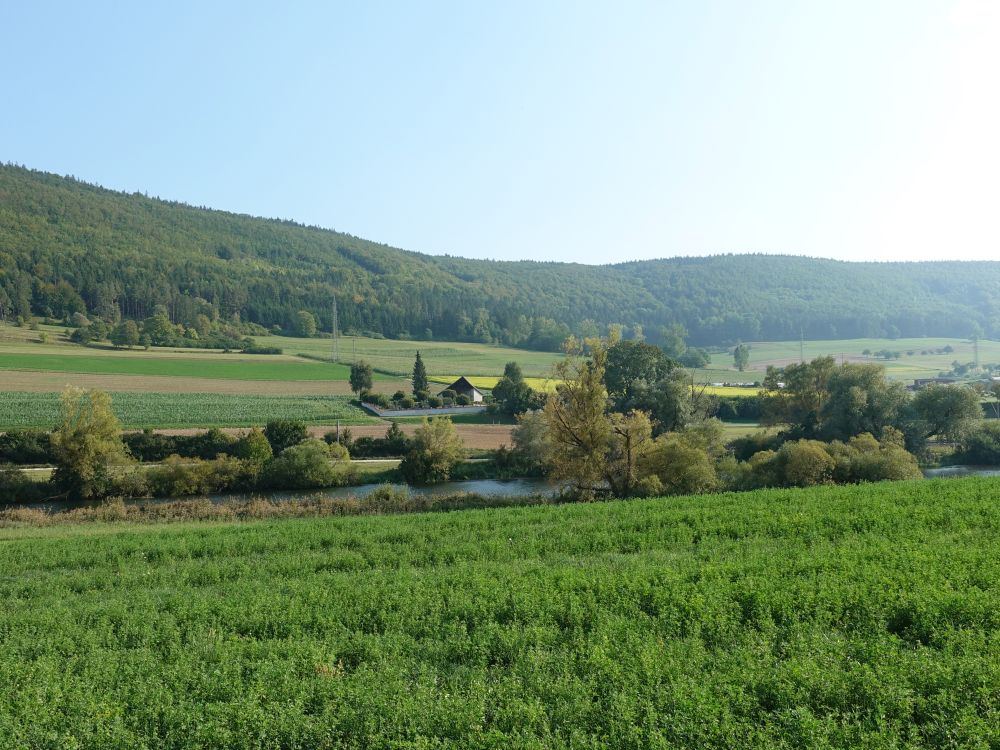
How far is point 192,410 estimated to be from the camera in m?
61.4

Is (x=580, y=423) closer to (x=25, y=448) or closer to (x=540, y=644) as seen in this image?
(x=540, y=644)

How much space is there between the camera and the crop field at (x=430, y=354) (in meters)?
106

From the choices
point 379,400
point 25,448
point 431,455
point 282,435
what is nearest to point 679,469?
point 431,455

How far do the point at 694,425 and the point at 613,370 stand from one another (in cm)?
1891

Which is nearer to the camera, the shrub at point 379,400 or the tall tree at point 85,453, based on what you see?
the tall tree at point 85,453

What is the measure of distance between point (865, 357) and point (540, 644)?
14065cm

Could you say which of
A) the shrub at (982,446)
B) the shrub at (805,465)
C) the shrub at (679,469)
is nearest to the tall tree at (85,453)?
the shrub at (679,469)

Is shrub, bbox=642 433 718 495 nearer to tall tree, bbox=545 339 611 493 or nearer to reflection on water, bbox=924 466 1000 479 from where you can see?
tall tree, bbox=545 339 611 493

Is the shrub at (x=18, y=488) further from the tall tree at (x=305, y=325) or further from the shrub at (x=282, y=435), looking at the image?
the tall tree at (x=305, y=325)

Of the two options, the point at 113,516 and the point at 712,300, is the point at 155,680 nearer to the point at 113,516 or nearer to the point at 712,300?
the point at 113,516

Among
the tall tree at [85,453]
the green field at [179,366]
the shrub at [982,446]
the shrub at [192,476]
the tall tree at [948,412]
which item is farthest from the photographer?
the green field at [179,366]

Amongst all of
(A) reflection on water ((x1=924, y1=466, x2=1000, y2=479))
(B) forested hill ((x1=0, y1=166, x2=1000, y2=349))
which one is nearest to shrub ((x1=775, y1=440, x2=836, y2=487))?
(A) reflection on water ((x1=924, y1=466, x2=1000, y2=479))

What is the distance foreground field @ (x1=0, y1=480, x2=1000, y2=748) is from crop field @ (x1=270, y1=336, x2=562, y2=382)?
268 ft

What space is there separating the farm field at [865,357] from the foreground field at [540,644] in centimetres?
9471
